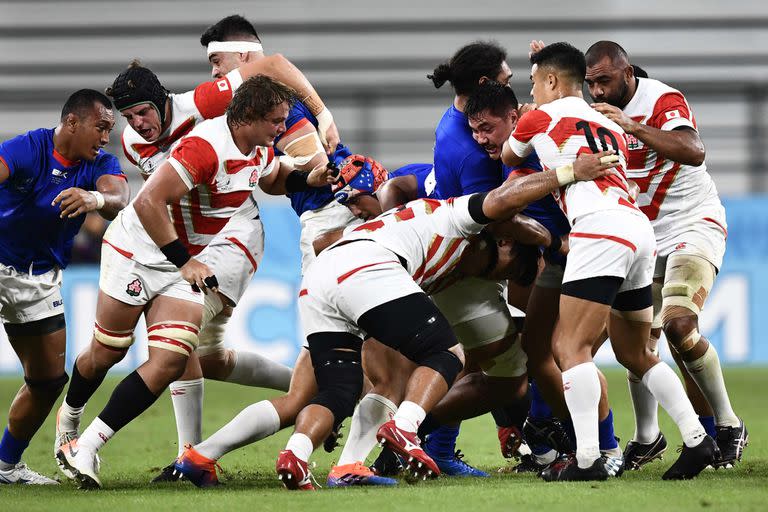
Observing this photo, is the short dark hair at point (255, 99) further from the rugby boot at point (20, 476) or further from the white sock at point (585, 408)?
the rugby boot at point (20, 476)

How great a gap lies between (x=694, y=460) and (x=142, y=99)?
360cm

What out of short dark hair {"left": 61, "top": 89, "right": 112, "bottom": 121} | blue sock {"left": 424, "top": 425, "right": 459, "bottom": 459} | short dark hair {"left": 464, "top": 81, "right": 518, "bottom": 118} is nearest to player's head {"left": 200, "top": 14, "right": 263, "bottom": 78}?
short dark hair {"left": 61, "top": 89, "right": 112, "bottom": 121}

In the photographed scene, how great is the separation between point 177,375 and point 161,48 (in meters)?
11.7

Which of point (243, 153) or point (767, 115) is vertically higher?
point (243, 153)

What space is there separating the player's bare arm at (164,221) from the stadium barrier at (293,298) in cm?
725

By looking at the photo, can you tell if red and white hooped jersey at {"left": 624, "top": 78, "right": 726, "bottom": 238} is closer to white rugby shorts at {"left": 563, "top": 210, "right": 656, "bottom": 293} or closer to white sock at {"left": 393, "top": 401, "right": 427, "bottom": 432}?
white rugby shorts at {"left": 563, "top": 210, "right": 656, "bottom": 293}

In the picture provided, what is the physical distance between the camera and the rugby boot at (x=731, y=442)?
21.2 ft

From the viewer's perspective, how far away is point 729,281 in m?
13.3

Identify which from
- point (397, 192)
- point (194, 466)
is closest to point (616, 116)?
point (397, 192)

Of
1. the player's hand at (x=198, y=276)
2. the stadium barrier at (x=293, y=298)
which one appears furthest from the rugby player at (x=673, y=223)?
the stadium barrier at (x=293, y=298)

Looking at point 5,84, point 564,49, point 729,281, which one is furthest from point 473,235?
point 5,84

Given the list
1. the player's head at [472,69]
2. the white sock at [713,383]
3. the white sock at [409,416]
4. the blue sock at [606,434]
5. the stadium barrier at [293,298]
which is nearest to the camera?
the white sock at [409,416]

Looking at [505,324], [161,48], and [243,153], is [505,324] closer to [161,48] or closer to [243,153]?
[243,153]

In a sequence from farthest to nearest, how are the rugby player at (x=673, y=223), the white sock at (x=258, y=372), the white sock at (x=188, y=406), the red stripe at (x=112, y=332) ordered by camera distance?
1. the white sock at (x=258, y=372)
2. the white sock at (x=188, y=406)
3. the rugby player at (x=673, y=223)
4. the red stripe at (x=112, y=332)
